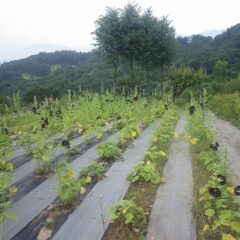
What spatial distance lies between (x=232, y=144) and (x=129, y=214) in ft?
14.4

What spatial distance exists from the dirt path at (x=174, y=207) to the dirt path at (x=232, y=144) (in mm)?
611

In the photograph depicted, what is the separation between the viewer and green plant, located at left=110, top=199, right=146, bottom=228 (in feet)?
9.47

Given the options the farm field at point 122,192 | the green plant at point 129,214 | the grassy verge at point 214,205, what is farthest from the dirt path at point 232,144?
the green plant at point 129,214

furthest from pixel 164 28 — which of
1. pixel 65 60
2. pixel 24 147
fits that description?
pixel 65 60

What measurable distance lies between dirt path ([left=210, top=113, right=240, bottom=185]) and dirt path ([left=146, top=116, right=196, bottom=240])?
61 centimetres

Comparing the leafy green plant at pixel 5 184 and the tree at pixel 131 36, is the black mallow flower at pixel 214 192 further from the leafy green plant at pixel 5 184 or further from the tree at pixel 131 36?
the tree at pixel 131 36

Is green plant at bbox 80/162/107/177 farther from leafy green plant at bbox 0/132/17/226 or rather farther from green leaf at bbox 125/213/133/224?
green leaf at bbox 125/213/133/224

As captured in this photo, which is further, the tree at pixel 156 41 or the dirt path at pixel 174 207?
the tree at pixel 156 41

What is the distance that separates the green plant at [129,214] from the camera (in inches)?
114

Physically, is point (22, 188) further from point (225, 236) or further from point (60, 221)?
point (225, 236)

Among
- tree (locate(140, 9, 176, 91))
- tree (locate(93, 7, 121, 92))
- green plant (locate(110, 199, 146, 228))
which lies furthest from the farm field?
tree (locate(140, 9, 176, 91))

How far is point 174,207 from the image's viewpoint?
11.0 ft

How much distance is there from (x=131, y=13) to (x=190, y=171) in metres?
15.4

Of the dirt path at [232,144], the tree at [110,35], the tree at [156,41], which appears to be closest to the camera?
the dirt path at [232,144]
